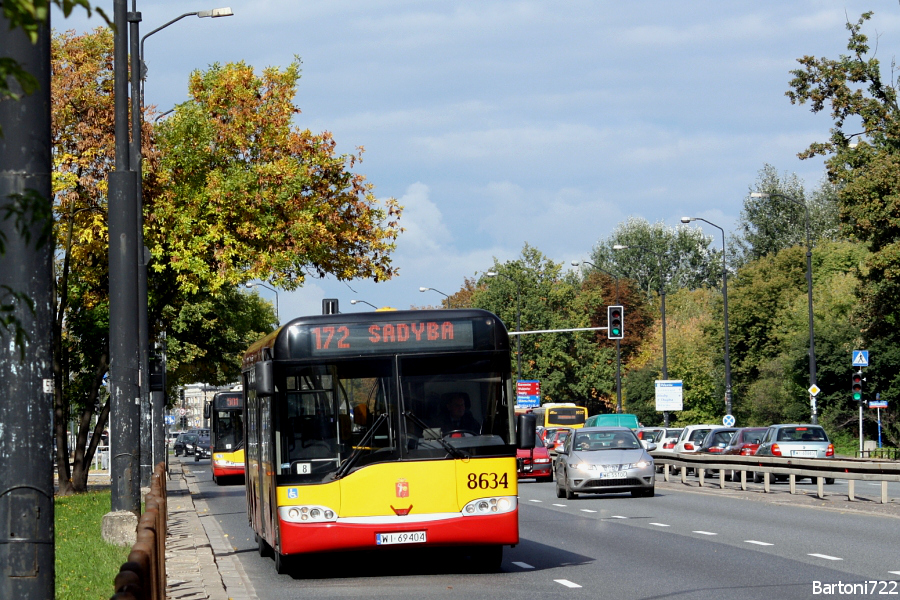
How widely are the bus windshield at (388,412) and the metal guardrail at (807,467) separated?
1228 centimetres

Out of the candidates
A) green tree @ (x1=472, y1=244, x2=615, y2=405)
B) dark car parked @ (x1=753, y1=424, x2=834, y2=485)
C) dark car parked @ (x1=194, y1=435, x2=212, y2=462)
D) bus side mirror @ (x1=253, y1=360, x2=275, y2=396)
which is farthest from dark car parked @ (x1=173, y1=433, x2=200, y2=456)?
bus side mirror @ (x1=253, y1=360, x2=275, y2=396)

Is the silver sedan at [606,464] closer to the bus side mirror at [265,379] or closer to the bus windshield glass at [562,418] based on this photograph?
the bus side mirror at [265,379]

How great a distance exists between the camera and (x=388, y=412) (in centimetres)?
1350

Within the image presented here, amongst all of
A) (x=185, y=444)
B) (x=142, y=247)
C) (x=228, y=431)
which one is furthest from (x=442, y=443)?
(x=185, y=444)

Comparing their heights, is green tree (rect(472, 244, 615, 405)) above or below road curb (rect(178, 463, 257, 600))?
above

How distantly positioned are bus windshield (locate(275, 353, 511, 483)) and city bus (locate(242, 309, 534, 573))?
0.03ft

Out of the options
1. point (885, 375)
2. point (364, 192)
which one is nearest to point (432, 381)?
point (364, 192)

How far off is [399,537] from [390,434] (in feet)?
3.35

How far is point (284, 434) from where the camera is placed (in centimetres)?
1358

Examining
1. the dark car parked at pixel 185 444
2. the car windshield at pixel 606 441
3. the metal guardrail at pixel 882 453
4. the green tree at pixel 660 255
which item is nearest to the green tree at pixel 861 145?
the metal guardrail at pixel 882 453

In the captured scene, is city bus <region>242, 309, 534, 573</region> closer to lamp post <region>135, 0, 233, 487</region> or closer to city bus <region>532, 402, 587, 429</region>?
lamp post <region>135, 0, 233, 487</region>

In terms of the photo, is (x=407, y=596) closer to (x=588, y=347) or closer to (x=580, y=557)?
(x=580, y=557)

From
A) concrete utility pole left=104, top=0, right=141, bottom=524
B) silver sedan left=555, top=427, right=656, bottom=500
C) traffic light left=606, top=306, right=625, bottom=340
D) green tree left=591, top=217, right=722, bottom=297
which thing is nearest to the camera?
concrete utility pole left=104, top=0, right=141, bottom=524

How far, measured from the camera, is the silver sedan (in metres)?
27.6
